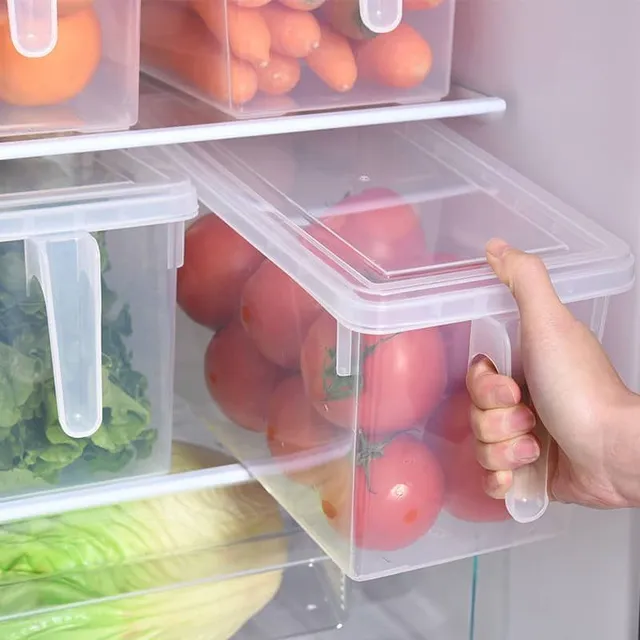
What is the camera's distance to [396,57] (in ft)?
3.65

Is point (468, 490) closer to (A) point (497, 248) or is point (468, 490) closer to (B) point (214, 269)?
(A) point (497, 248)

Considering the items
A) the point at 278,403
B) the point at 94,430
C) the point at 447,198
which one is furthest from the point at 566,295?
the point at 94,430

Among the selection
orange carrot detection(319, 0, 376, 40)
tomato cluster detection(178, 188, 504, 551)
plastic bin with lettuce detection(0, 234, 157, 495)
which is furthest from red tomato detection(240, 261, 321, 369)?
orange carrot detection(319, 0, 376, 40)

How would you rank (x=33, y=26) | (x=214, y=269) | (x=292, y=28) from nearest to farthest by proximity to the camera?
(x=33, y=26) → (x=292, y=28) → (x=214, y=269)

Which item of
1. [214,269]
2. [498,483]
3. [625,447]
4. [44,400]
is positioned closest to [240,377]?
[214,269]

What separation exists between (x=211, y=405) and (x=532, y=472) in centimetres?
41

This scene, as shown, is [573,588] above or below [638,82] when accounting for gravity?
below

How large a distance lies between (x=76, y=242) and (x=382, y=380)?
304 mm

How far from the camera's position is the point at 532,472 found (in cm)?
104

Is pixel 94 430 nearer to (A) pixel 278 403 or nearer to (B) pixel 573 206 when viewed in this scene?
(A) pixel 278 403

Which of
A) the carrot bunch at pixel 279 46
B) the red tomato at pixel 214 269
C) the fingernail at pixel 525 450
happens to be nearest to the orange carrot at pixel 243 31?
the carrot bunch at pixel 279 46

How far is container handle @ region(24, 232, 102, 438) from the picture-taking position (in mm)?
1022

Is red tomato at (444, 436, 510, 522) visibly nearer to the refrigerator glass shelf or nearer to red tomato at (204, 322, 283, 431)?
red tomato at (204, 322, 283, 431)

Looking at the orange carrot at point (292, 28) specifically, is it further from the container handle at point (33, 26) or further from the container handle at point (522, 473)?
the container handle at point (522, 473)
